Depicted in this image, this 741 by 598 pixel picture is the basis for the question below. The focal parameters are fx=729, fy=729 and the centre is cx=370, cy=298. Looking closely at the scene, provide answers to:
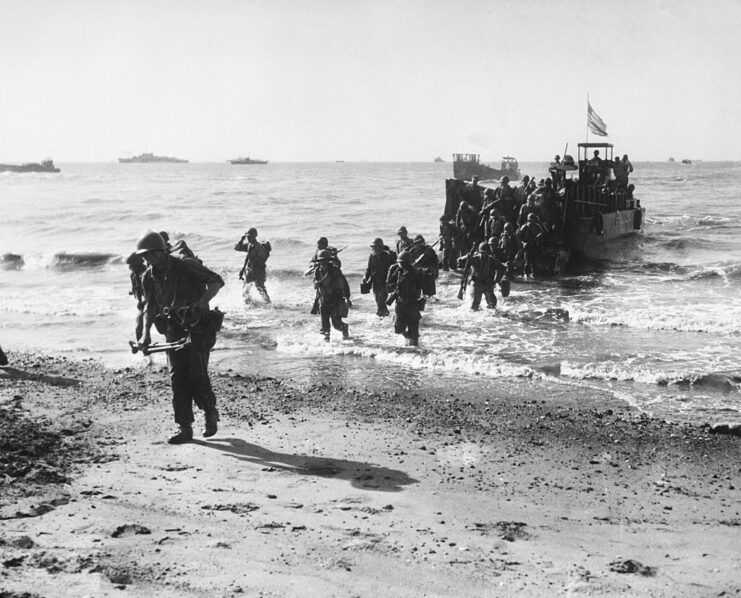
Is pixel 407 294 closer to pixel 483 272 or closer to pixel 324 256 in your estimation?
pixel 324 256

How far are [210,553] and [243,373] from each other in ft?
20.6

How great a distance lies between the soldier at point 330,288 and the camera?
40.3ft

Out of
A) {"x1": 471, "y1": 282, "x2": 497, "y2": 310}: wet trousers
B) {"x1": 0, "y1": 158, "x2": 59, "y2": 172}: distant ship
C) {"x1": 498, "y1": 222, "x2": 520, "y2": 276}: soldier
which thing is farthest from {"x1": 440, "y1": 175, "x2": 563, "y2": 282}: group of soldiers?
{"x1": 0, "y1": 158, "x2": 59, "y2": 172}: distant ship

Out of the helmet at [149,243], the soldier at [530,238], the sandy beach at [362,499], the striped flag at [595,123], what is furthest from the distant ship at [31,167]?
the helmet at [149,243]

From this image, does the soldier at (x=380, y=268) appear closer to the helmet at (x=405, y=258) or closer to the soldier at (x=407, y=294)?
the soldier at (x=407, y=294)

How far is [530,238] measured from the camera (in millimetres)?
20047

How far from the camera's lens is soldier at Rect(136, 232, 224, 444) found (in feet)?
21.7

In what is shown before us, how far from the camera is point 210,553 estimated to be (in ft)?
14.4

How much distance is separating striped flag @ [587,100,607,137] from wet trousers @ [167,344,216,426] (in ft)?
Result: 72.0

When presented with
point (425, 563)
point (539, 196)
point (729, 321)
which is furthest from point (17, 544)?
point (539, 196)

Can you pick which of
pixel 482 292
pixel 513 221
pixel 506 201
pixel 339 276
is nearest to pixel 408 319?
pixel 339 276

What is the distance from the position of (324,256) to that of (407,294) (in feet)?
5.32

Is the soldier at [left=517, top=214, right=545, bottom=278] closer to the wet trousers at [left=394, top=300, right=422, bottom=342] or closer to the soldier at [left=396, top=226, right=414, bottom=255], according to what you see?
the soldier at [left=396, top=226, right=414, bottom=255]

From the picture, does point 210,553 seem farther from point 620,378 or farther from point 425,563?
point 620,378
